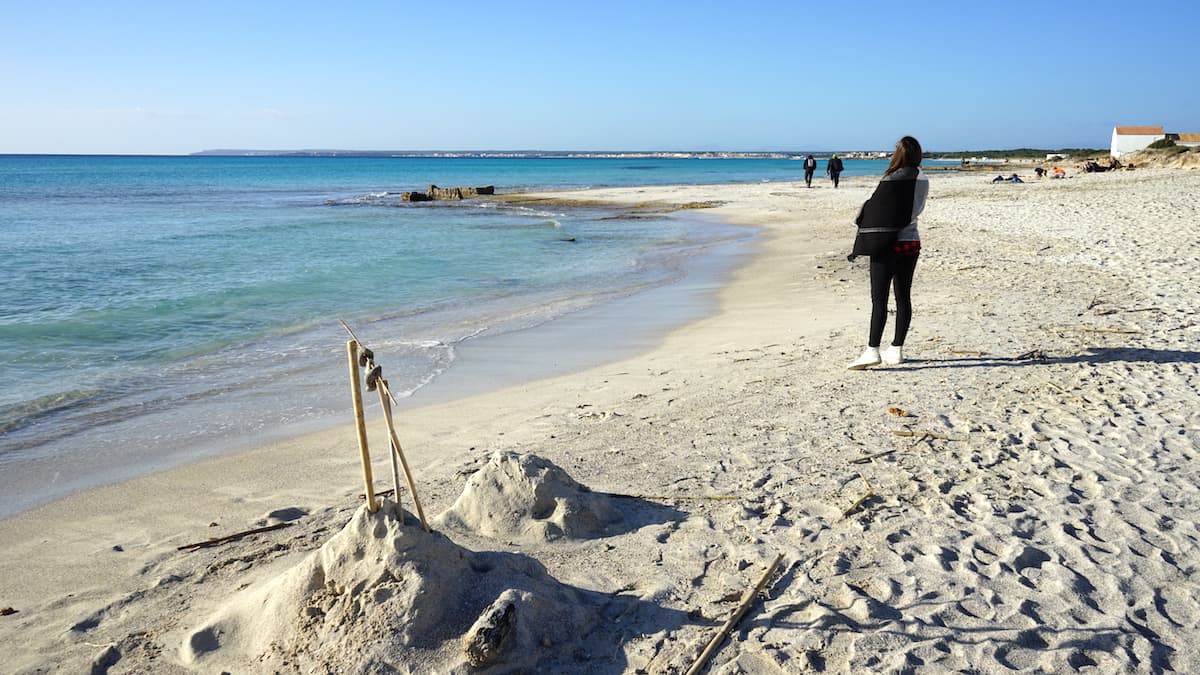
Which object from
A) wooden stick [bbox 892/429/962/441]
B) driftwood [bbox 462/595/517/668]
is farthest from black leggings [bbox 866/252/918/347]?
driftwood [bbox 462/595/517/668]

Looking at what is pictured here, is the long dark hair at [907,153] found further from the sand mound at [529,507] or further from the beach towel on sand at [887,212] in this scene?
the sand mound at [529,507]

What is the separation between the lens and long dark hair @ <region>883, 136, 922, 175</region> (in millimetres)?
6027

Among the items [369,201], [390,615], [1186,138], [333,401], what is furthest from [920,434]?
[1186,138]

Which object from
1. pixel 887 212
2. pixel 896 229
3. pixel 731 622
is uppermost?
pixel 887 212

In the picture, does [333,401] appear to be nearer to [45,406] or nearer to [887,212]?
[45,406]

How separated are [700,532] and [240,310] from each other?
32.4 ft

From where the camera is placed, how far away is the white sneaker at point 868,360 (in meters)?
6.58

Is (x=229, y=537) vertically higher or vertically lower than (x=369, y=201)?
lower

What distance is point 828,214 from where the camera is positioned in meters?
24.3

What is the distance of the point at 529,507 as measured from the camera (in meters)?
3.81

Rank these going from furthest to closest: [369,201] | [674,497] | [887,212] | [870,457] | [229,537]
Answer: [369,201] < [887,212] < [870,457] < [674,497] < [229,537]

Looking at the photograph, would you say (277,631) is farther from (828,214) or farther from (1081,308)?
(828,214)

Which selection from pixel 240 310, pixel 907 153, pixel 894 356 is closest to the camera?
pixel 907 153

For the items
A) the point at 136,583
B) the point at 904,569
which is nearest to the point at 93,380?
the point at 136,583
